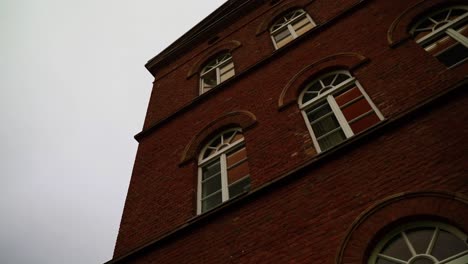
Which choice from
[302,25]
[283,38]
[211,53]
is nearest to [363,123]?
[283,38]

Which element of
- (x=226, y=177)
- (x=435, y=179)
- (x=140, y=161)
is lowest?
(x=435, y=179)

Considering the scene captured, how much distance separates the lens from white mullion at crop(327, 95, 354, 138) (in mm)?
5719

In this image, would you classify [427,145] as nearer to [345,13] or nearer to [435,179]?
[435,179]

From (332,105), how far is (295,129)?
2.70ft

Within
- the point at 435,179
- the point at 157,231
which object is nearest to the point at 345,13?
the point at 435,179

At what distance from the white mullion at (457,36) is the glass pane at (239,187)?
4.18 meters

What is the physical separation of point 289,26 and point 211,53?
8.29 feet

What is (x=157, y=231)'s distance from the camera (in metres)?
6.18

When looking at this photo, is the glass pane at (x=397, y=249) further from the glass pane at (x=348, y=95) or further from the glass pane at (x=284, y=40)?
the glass pane at (x=284, y=40)

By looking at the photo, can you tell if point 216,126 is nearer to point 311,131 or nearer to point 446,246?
point 311,131

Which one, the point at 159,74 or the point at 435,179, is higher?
the point at 159,74

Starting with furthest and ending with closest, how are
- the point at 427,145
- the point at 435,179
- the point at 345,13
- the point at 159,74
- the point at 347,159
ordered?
the point at 159,74
the point at 345,13
the point at 347,159
the point at 427,145
the point at 435,179

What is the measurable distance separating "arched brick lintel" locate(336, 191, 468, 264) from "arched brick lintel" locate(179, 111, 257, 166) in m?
3.31

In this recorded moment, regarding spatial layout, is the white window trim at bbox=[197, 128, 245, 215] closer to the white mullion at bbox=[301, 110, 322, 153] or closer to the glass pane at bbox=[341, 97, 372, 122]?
the white mullion at bbox=[301, 110, 322, 153]
